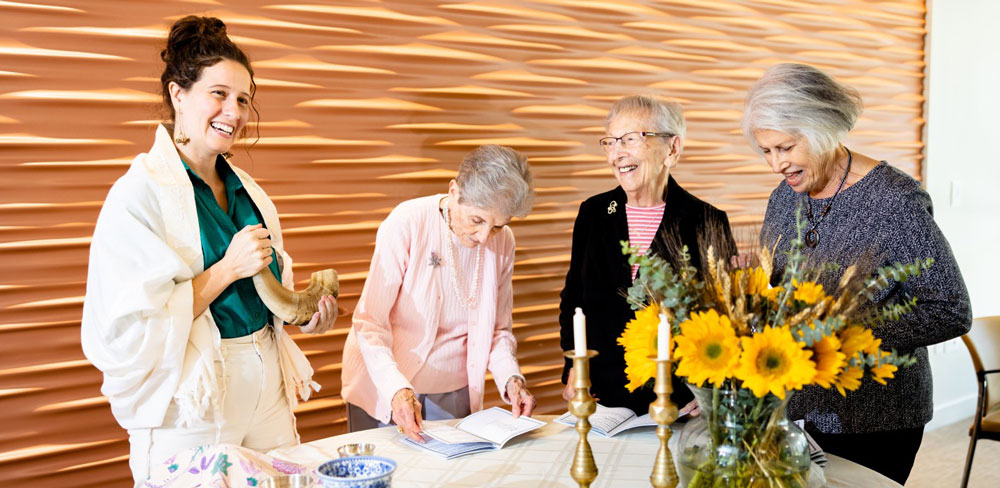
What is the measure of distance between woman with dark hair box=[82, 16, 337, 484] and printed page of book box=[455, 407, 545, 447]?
1.61 feet

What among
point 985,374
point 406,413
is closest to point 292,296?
point 406,413

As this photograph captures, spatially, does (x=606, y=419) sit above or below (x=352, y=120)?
below

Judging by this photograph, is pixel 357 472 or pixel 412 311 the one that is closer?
pixel 357 472

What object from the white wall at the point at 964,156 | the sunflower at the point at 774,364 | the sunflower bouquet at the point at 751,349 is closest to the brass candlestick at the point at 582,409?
the sunflower bouquet at the point at 751,349

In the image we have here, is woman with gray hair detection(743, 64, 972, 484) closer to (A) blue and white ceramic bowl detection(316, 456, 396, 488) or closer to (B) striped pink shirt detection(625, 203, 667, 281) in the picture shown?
(B) striped pink shirt detection(625, 203, 667, 281)

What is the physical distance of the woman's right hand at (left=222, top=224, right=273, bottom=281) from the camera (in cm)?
184

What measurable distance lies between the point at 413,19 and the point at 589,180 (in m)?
1.04

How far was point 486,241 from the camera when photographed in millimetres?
2375

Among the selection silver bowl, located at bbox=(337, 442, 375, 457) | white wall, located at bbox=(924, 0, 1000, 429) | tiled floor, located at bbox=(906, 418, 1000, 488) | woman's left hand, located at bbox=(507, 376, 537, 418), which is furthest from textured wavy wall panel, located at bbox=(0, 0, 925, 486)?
tiled floor, located at bbox=(906, 418, 1000, 488)

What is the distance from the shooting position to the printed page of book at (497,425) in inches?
75.1

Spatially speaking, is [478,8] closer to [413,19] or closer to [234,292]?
[413,19]

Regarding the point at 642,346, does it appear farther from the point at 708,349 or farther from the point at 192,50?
the point at 192,50

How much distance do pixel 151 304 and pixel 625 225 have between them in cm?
140

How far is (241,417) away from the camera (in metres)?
1.94
